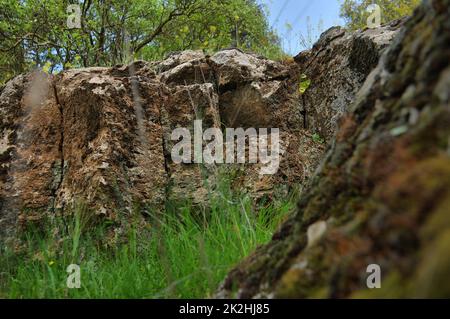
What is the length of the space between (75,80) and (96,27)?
6922 millimetres

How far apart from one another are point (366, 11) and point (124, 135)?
9181mm

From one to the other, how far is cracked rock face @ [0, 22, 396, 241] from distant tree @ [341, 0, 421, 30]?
6.18m

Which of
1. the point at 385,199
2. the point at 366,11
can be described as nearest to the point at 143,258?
the point at 385,199

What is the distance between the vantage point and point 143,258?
3037 millimetres

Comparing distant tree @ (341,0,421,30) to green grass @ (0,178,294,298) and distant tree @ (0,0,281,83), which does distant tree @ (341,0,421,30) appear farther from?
green grass @ (0,178,294,298)

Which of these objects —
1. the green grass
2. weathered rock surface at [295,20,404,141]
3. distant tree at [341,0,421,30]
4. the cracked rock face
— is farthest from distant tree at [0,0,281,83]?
the green grass

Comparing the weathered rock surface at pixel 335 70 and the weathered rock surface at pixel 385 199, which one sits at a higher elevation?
the weathered rock surface at pixel 335 70

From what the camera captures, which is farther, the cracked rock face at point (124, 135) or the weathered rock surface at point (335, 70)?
the weathered rock surface at point (335, 70)

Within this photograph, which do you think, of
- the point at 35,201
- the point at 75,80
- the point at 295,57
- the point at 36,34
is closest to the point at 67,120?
the point at 75,80

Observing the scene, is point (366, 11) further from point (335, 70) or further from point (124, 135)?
point (124, 135)

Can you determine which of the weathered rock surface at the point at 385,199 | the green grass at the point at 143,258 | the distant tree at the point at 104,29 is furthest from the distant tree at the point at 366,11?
the weathered rock surface at the point at 385,199

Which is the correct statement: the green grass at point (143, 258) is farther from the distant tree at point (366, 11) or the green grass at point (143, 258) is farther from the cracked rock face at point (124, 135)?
the distant tree at point (366, 11)

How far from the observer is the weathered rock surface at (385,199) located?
904 millimetres

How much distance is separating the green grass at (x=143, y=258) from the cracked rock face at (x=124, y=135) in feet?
0.73
